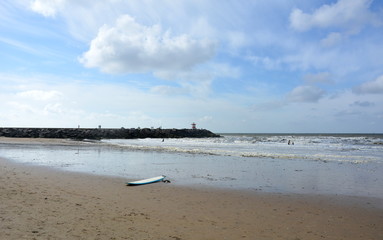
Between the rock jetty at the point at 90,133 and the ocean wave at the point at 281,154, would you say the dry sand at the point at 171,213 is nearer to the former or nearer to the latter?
the ocean wave at the point at 281,154

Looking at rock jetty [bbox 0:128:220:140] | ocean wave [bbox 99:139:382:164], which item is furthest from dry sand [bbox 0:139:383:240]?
rock jetty [bbox 0:128:220:140]

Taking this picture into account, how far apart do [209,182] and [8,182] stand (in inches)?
286

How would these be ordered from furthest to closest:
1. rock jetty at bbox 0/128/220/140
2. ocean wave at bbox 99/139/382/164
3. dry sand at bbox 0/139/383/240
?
1. rock jetty at bbox 0/128/220/140
2. ocean wave at bbox 99/139/382/164
3. dry sand at bbox 0/139/383/240

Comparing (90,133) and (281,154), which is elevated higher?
(90,133)

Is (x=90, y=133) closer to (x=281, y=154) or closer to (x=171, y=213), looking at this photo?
(x=281, y=154)

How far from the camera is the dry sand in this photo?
5.74 metres

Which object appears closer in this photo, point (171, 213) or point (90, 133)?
point (171, 213)

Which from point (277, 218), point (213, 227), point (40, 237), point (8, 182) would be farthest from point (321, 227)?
point (8, 182)

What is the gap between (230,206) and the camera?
826 centimetres

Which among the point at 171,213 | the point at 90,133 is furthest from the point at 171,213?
the point at 90,133

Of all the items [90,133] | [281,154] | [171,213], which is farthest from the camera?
[90,133]

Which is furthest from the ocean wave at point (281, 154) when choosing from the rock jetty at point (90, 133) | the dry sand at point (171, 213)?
the rock jetty at point (90, 133)

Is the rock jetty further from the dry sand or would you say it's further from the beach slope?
the beach slope

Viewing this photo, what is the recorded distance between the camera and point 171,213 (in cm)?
736
